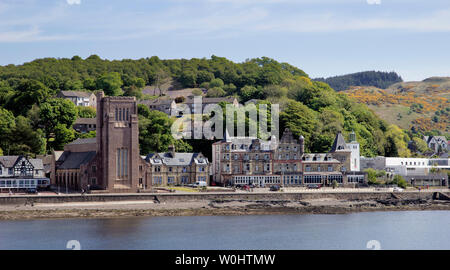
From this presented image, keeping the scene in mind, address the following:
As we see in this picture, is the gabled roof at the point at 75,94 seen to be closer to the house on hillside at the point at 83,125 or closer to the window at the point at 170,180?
the house on hillside at the point at 83,125

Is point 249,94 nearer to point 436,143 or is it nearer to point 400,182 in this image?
point 436,143

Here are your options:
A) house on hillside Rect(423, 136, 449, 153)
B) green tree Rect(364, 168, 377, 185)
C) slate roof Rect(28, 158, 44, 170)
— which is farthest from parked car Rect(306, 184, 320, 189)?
house on hillside Rect(423, 136, 449, 153)

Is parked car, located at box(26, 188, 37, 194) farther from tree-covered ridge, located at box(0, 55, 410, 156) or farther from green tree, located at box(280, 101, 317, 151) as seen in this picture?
green tree, located at box(280, 101, 317, 151)

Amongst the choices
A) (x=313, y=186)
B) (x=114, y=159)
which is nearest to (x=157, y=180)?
(x=114, y=159)

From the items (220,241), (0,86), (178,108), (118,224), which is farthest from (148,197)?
(0,86)

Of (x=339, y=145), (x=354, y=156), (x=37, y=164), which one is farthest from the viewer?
(x=354, y=156)

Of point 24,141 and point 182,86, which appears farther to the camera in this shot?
point 182,86

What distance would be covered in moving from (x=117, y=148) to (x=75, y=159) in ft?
29.4

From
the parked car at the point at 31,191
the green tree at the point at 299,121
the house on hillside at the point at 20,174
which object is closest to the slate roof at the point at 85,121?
the green tree at the point at 299,121

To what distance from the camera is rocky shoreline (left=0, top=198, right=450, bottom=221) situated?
2906 inches

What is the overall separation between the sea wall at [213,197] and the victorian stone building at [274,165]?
30.7 feet

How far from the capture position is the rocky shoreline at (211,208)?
73812 mm

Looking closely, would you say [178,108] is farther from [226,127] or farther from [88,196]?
[88,196]

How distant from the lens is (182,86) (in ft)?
606
